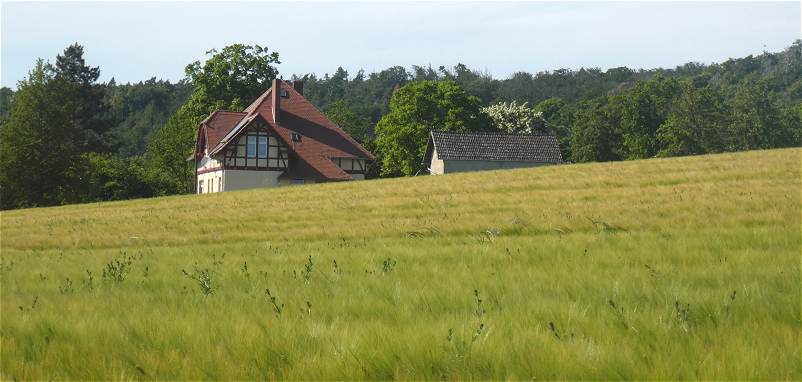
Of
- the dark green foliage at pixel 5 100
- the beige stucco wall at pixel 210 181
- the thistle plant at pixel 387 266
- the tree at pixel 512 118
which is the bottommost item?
the beige stucco wall at pixel 210 181

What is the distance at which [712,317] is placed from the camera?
612 centimetres

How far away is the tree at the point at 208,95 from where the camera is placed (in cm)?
8081

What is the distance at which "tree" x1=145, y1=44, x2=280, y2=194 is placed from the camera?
3182 inches

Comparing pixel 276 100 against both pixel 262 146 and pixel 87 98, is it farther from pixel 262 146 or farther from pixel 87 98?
pixel 87 98

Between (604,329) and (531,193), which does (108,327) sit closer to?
(604,329)

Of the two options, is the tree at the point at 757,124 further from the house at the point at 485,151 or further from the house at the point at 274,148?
the house at the point at 274,148

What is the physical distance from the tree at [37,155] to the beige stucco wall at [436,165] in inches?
1291

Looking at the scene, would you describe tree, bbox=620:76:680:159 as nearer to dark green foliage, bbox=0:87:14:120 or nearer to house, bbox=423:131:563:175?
house, bbox=423:131:563:175

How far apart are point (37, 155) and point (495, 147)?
4209 centimetres

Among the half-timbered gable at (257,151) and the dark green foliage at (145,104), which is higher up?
the dark green foliage at (145,104)

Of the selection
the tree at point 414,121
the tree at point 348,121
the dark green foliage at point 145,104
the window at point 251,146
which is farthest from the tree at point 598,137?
the dark green foliage at point 145,104

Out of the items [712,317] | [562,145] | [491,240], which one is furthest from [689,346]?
[562,145]

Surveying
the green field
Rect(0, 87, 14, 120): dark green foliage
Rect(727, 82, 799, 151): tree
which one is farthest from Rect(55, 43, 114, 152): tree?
the green field

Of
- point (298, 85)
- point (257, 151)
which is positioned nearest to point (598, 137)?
point (298, 85)
